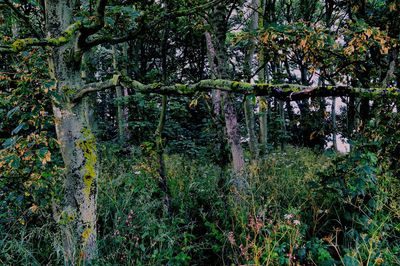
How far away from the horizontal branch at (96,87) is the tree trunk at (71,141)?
0.19ft

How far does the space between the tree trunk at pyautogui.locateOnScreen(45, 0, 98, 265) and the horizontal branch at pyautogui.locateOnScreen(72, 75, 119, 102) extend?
0.19 feet

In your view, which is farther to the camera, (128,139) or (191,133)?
(191,133)

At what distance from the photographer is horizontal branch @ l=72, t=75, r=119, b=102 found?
2734mm

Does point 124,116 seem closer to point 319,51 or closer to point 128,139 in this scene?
point 128,139

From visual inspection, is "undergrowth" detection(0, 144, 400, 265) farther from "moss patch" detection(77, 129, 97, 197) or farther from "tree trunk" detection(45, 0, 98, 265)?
"moss patch" detection(77, 129, 97, 197)

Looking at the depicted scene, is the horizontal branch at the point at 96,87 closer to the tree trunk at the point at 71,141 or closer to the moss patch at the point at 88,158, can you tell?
the tree trunk at the point at 71,141

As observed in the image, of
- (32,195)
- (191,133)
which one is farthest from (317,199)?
(191,133)

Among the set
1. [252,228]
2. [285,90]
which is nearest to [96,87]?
[285,90]

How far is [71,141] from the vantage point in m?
2.83

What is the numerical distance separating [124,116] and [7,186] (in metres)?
11.3

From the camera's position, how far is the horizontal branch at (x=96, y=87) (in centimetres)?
273

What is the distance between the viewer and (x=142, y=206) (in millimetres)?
4047

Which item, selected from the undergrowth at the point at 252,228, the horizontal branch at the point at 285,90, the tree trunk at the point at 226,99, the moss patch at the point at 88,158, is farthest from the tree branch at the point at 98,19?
the tree trunk at the point at 226,99

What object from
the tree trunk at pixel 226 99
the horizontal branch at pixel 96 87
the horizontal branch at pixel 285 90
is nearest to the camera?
the horizontal branch at pixel 285 90
